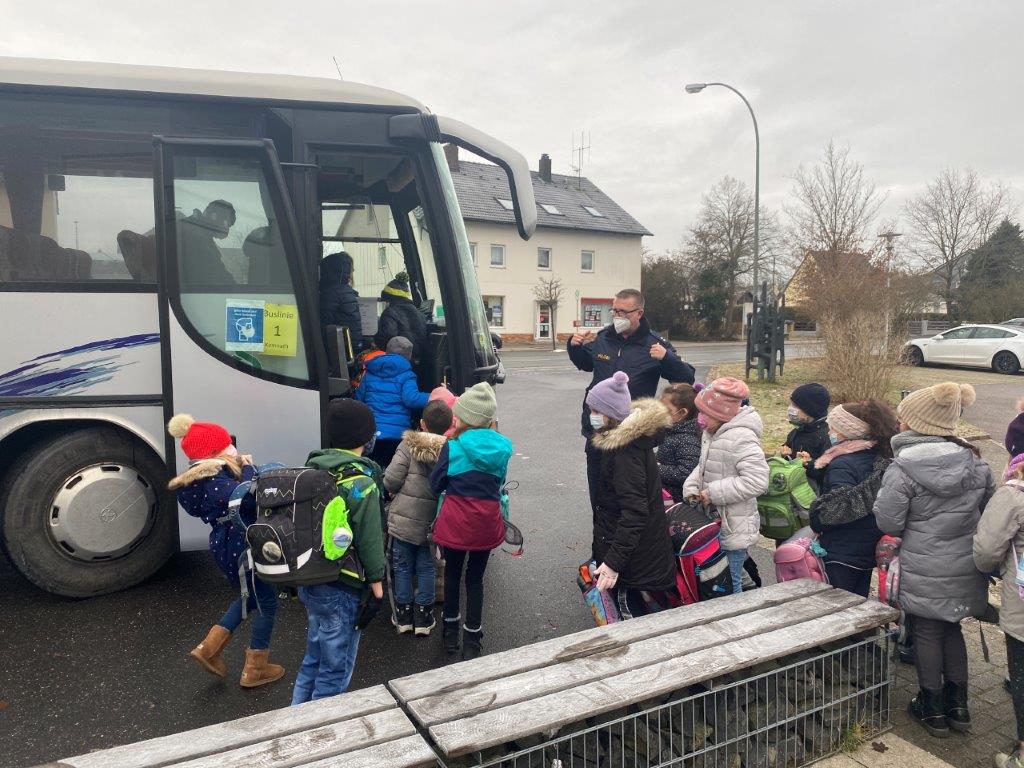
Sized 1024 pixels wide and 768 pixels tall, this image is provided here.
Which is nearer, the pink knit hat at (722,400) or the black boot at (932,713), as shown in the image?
the black boot at (932,713)

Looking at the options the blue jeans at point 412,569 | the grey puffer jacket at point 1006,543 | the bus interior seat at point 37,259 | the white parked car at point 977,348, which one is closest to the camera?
the grey puffer jacket at point 1006,543

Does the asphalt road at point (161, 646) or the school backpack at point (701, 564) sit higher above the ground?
the school backpack at point (701, 564)

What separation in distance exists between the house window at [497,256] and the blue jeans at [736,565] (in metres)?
36.4

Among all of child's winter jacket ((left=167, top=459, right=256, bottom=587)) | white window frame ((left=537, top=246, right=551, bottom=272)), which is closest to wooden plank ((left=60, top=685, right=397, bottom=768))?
child's winter jacket ((left=167, top=459, right=256, bottom=587))

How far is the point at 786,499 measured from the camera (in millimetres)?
4047

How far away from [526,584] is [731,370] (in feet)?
55.5

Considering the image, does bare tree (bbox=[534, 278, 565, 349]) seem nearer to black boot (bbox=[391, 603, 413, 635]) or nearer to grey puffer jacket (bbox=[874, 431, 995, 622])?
black boot (bbox=[391, 603, 413, 635])

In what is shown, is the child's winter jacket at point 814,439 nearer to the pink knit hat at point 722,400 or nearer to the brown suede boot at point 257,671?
the pink knit hat at point 722,400

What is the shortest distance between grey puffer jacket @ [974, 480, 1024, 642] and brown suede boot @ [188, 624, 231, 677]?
3.57 metres

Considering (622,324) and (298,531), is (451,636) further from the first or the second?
(622,324)

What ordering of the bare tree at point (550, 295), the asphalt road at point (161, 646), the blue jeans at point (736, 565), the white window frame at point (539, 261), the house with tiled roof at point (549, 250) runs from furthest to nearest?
the white window frame at point (539, 261)
the bare tree at point (550, 295)
the house with tiled roof at point (549, 250)
the blue jeans at point (736, 565)
the asphalt road at point (161, 646)

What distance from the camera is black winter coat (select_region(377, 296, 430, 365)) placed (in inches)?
215

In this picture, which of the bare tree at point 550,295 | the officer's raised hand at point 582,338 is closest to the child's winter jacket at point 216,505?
the officer's raised hand at point 582,338

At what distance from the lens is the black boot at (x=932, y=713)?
10.4 feet
